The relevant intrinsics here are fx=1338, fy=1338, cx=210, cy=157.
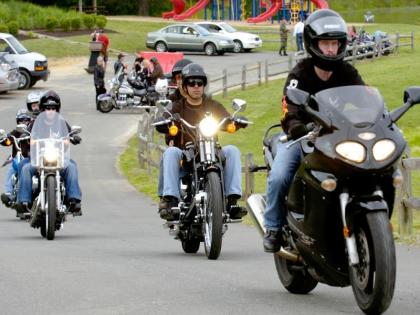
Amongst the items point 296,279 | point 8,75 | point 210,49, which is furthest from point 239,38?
point 296,279

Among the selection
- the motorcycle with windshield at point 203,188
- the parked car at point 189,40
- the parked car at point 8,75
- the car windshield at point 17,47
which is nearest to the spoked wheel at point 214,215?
the motorcycle with windshield at point 203,188

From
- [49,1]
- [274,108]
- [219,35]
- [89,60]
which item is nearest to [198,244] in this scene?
[274,108]

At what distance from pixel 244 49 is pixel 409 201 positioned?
4906cm

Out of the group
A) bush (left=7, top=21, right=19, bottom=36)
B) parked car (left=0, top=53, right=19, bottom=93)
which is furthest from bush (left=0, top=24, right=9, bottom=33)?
parked car (left=0, top=53, right=19, bottom=93)

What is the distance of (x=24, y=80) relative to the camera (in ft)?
146

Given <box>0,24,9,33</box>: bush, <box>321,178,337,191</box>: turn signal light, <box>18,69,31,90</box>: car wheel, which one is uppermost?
<box>321,178,337,191</box>: turn signal light

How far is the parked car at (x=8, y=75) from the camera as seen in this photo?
40500mm

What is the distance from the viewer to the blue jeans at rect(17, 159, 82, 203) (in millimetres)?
14445

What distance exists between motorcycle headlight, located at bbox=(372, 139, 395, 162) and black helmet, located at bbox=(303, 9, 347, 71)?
1.02 m

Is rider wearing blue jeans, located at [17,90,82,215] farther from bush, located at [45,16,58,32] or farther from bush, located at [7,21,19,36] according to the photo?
bush, located at [45,16,58,32]

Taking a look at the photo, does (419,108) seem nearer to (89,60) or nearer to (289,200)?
(89,60)

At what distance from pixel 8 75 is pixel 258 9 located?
155ft

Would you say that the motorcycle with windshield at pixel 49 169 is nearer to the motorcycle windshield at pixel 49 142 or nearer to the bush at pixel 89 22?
the motorcycle windshield at pixel 49 142

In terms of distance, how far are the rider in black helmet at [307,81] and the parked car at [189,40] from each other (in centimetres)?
5234
